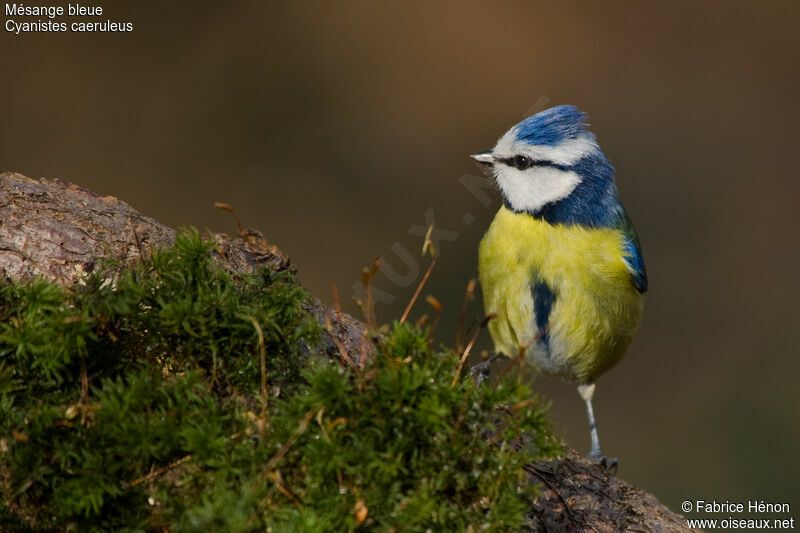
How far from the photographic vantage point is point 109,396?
1.50m

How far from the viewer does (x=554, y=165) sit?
305cm

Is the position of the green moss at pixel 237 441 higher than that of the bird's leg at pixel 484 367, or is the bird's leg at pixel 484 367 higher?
the green moss at pixel 237 441

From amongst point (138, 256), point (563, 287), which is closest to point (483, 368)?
point (563, 287)

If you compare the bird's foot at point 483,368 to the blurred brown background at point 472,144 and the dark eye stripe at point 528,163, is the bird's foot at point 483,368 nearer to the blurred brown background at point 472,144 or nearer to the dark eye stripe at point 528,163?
the dark eye stripe at point 528,163

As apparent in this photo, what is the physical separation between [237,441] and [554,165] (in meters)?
1.96

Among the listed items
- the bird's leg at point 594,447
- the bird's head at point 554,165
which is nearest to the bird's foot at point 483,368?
the bird's leg at point 594,447

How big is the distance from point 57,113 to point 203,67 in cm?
109

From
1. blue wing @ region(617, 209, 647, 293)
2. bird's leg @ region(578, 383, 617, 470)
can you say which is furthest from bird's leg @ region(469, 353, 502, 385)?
blue wing @ region(617, 209, 647, 293)

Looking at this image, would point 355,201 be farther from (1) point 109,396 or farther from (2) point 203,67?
(1) point 109,396

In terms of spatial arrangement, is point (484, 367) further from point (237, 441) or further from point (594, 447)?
point (237, 441)

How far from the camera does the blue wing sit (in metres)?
3.18

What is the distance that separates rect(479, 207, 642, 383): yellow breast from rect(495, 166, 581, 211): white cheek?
0.20 ft

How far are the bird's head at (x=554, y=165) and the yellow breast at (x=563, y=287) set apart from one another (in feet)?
0.24

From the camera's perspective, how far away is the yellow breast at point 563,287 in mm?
3039
